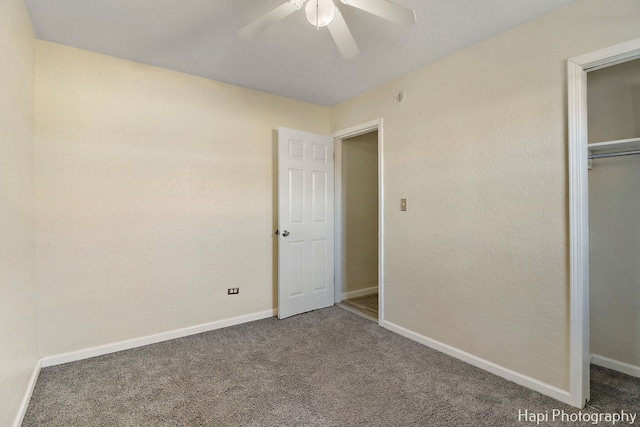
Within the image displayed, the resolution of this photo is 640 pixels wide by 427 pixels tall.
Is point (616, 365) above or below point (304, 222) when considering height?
below

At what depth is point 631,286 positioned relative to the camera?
2.22 metres

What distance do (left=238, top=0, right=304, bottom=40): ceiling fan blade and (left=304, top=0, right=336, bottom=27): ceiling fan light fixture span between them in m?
0.06

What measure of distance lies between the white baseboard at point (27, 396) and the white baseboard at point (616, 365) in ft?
12.5

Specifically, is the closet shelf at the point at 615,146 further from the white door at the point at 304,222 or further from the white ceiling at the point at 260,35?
the white door at the point at 304,222

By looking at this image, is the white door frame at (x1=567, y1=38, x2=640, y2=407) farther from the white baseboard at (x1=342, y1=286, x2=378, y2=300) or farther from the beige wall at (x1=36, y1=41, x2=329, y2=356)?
the beige wall at (x1=36, y1=41, x2=329, y2=356)

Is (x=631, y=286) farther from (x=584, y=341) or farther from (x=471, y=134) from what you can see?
(x=471, y=134)

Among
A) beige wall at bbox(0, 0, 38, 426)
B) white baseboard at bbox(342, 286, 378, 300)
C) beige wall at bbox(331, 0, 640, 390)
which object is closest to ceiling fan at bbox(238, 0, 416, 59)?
beige wall at bbox(331, 0, 640, 390)

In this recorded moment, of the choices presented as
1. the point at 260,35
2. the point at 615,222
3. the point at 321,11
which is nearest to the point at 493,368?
the point at 615,222

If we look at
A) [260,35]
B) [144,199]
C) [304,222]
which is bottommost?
[304,222]

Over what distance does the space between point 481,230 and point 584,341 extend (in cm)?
89

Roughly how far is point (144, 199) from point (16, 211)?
0.96 meters

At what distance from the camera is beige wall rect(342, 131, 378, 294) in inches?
161

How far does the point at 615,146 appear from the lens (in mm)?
2076

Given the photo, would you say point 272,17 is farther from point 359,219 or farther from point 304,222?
point 359,219
